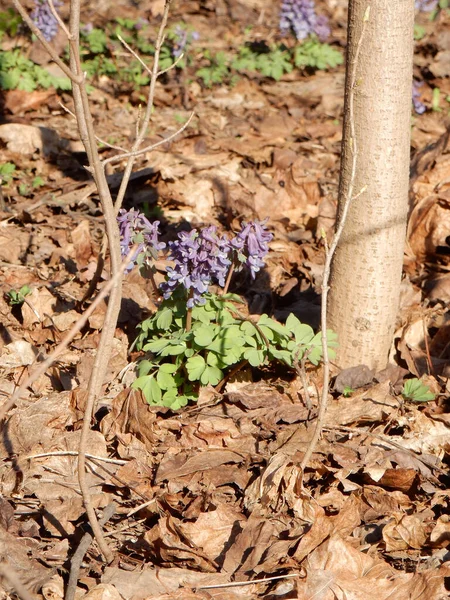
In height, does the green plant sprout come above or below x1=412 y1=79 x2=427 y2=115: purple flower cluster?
below

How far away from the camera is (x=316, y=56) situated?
23.1ft

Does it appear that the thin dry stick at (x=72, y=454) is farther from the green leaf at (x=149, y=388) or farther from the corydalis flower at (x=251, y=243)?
the corydalis flower at (x=251, y=243)

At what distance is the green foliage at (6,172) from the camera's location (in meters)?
5.11

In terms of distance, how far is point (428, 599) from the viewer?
2219 millimetres

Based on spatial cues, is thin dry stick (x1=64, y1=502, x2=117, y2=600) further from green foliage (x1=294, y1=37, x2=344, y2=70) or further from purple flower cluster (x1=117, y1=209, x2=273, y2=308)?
green foliage (x1=294, y1=37, x2=344, y2=70)

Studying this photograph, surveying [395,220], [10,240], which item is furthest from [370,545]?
[10,240]

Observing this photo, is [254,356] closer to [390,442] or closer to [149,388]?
[149,388]

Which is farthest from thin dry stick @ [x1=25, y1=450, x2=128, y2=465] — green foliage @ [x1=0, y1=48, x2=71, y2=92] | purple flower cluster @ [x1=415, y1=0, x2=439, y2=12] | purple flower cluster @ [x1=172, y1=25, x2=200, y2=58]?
purple flower cluster @ [x1=415, y1=0, x2=439, y2=12]

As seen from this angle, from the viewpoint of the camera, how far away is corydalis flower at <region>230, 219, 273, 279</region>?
9.51ft

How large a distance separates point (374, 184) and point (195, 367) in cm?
110

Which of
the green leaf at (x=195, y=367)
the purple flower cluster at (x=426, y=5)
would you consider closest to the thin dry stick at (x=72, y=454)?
the green leaf at (x=195, y=367)

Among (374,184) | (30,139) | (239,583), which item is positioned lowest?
(239,583)

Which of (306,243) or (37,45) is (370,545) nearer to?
(306,243)

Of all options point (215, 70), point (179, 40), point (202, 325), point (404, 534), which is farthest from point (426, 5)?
point (404, 534)
